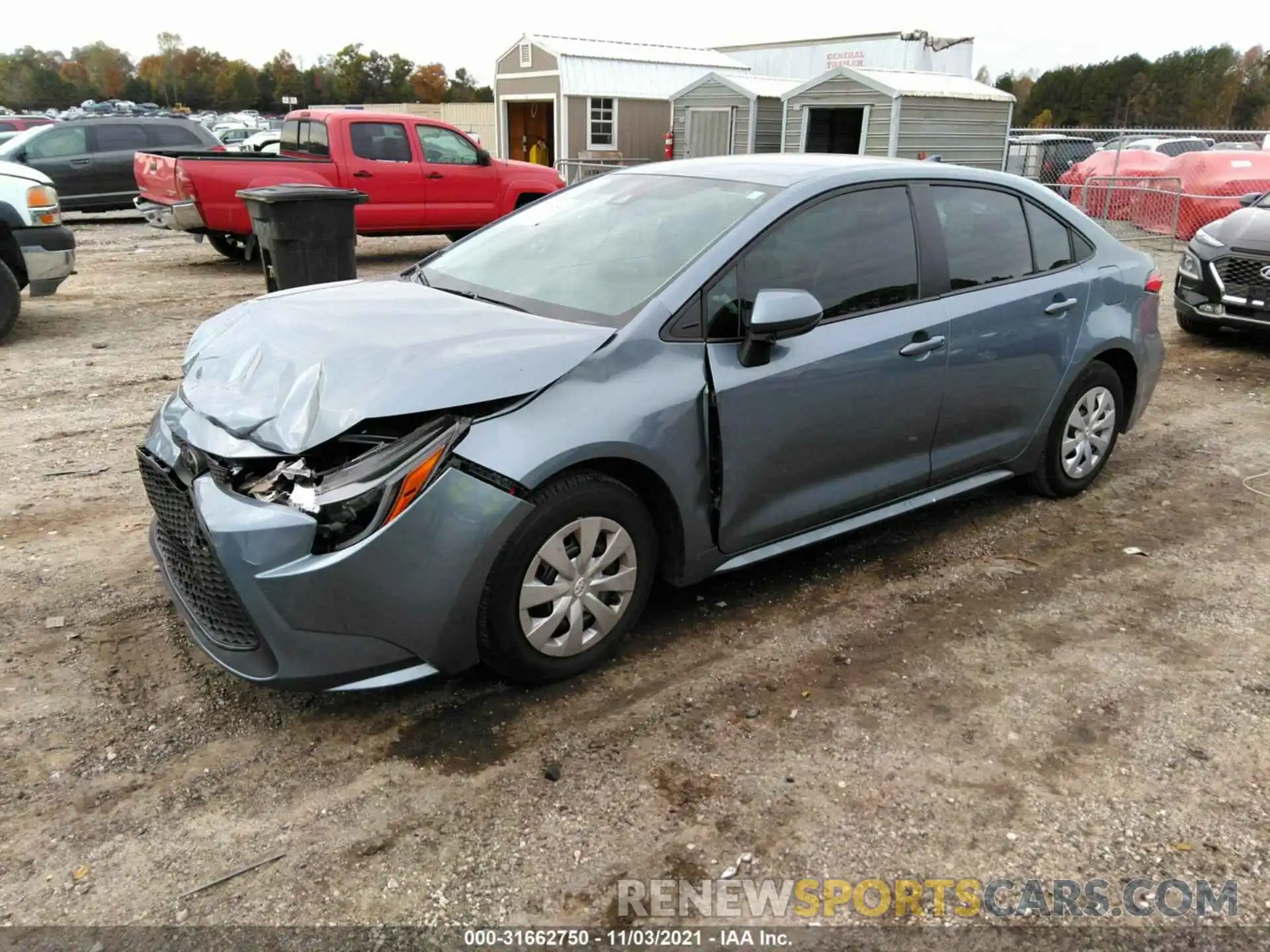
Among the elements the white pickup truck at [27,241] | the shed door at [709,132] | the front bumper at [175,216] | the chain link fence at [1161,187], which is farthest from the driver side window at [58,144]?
the chain link fence at [1161,187]

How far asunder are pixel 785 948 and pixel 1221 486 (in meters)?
4.37

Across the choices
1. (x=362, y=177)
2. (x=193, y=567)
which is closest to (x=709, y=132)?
(x=362, y=177)

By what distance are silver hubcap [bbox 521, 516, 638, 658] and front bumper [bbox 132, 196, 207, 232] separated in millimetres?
9725

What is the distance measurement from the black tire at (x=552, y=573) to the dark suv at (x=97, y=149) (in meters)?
14.5

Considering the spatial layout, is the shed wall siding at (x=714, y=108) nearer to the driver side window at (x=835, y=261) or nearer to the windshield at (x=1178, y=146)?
the windshield at (x=1178, y=146)

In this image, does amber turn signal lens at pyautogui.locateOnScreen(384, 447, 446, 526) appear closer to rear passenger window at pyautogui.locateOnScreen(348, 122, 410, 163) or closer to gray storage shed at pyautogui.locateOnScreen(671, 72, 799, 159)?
rear passenger window at pyautogui.locateOnScreen(348, 122, 410, 163)

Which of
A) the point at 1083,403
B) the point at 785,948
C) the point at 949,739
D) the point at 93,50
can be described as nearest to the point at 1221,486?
the point at 1083,403

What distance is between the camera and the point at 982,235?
4.32 meters

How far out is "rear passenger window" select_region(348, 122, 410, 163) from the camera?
12.2 m

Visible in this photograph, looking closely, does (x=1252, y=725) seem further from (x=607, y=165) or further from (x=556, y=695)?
(x=607, y=165)

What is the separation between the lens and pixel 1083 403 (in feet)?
15.9

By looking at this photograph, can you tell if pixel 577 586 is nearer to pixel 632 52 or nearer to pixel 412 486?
pixel 412 486

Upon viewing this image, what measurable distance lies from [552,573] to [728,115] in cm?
2200

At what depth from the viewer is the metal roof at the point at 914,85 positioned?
19.4 m
